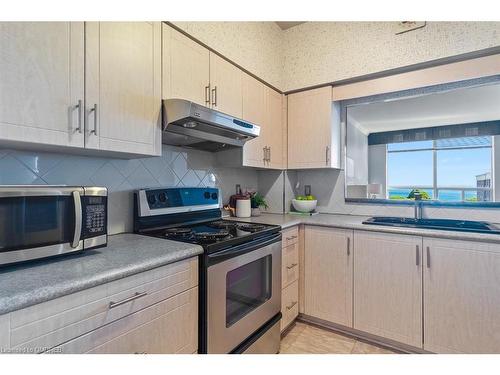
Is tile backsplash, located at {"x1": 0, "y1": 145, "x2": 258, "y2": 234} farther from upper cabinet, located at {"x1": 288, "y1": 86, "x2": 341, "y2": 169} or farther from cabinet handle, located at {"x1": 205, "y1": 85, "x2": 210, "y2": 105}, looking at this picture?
upper cabinet, located at {"x1": 288, "y1": 86, "x2": 341, "y2": 169}

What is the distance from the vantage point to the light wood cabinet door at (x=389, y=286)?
5.75 ft

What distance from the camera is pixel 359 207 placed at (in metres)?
2.54

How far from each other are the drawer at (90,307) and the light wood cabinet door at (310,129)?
5.53 feet

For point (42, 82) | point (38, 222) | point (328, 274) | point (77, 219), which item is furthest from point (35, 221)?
point (328, 274)

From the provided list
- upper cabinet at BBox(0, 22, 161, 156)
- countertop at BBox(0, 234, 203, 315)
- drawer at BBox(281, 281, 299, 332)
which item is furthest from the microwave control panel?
drawer at BBox(281, 281, 299, 332)

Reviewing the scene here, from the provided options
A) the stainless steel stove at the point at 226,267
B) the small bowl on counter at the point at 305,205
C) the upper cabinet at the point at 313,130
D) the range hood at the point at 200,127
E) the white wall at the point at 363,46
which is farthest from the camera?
the small bowl on counter at the point at 305,205

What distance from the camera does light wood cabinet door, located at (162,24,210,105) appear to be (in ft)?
4.93

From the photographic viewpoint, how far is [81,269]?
93cm

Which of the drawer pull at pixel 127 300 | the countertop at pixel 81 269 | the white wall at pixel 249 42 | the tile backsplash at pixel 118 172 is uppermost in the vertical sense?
the white wall at pixel 249 42

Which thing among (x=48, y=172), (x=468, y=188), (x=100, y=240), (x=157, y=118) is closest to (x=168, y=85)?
(x=157, y=118)

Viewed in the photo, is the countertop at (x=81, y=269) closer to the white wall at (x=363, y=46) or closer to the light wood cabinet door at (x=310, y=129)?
the light wood cabinet door at (x=310, y=129)

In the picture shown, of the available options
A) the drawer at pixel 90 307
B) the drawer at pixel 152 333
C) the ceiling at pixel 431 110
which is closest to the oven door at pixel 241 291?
the drawer at pixel 152 333

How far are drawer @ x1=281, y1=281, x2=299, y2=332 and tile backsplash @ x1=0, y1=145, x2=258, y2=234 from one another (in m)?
0.95

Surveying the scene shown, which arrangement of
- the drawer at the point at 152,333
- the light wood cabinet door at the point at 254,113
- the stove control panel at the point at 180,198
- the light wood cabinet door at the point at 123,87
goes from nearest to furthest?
the drawer at the point at 152,333 < the light wood cabinet door at the point at 123,87 < the stove control panel at the point at 180,198 < the light wood cabinet door at the point at 254,113
